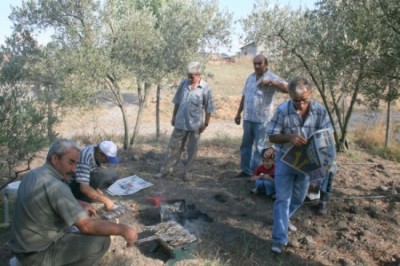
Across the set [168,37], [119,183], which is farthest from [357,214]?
[168,37]

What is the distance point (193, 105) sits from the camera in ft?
21.2

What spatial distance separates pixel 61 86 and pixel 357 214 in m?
6.20

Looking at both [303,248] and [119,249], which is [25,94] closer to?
[119,249]

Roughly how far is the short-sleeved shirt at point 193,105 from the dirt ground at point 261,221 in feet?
3.26

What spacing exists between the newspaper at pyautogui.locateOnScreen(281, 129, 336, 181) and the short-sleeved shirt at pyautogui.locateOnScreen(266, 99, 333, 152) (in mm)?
91

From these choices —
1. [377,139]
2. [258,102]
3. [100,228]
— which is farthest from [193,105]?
[377,139]

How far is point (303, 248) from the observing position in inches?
187

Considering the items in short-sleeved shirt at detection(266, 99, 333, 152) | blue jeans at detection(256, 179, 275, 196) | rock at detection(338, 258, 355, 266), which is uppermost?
short-sleeved shirt at detection(266, 99, 333, 152)

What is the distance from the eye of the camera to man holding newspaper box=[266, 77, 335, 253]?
165 inches

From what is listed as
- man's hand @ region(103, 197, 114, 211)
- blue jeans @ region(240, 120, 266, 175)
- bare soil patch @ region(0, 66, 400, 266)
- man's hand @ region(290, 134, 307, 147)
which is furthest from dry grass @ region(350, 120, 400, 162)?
man's hand @ region(103, 197, 114, 211)

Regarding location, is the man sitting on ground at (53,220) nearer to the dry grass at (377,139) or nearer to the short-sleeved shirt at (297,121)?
the short-sleeved shirt at (297,121)

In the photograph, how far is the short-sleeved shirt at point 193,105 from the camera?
647cm

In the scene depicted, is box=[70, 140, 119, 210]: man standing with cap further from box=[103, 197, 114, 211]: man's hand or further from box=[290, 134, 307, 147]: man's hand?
box=[290, 134, 307, 147]: man's hand

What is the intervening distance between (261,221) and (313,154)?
1513mm
